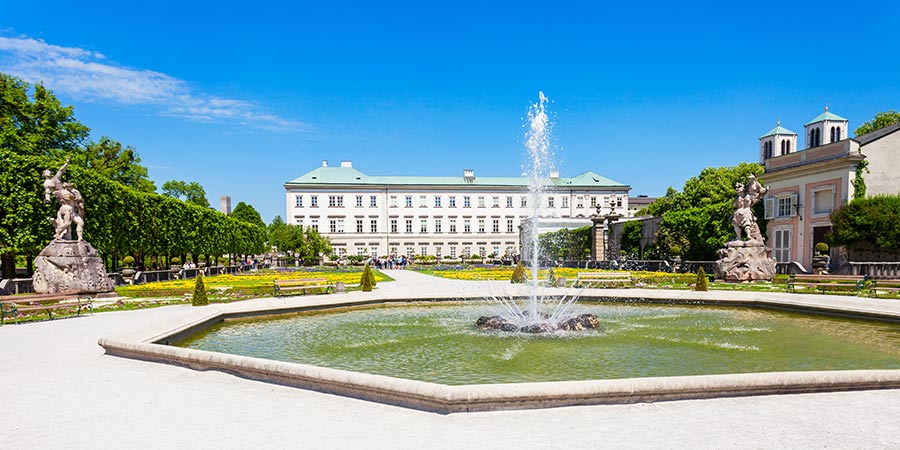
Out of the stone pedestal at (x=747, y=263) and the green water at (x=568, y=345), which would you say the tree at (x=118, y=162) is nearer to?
the green water at (x=568, y=345)

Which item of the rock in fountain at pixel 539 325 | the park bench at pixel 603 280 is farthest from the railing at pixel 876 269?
the rock in fountain at pixel 539 325

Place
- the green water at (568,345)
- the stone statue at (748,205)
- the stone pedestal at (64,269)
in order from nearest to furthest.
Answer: the green water at (568,345) → the stone pedestal at (64,269) → the stone statue at (748,205)

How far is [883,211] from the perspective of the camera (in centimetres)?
2377

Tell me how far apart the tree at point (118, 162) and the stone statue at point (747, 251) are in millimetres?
36012

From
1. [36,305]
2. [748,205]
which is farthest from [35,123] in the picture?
[748,205]

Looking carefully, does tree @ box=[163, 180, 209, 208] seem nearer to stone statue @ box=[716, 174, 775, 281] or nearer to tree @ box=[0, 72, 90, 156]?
tree @ box=[0, 72, 90, 156]

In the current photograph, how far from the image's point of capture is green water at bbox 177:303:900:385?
709cm

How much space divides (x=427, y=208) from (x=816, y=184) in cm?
4626

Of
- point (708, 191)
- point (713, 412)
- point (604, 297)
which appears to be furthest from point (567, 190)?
point (713, 412)

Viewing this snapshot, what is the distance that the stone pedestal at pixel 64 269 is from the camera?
15.8 metres

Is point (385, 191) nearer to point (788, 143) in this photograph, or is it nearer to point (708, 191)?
point (708, 191)

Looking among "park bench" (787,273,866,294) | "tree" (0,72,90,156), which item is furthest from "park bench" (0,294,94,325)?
"park bench" (787,273,866,294)

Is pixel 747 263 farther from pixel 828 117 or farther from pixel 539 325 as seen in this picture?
pixel 828 117

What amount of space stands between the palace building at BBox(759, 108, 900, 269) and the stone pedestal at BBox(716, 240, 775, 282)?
27.3ft
